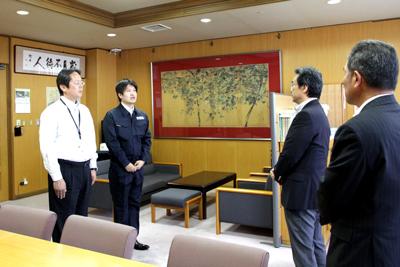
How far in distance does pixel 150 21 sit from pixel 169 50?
1.63 metres

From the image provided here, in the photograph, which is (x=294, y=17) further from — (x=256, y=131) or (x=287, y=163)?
(x=287, y=163)

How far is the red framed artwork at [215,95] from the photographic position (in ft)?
18.5

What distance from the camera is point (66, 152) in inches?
107

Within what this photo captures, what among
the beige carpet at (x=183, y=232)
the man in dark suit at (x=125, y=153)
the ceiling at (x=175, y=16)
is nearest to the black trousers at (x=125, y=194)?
the man in dark suit at (x=125, y=153)

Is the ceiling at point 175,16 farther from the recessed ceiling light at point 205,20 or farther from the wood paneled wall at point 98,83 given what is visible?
the wood paneled wall at point 98,83

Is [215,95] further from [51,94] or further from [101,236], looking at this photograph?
[101,236]

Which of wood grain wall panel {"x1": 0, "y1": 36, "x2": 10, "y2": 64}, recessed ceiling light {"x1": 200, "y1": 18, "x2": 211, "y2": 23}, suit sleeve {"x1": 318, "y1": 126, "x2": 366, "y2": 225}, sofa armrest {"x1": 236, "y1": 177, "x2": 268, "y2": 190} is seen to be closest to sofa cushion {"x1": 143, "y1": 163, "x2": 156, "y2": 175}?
sofa armrest {"x1": 236, "y1": 177, "x2": 268, "y2": 190}

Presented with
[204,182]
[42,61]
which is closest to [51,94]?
[42,61]

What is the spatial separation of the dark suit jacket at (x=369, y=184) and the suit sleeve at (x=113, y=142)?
7.37ft

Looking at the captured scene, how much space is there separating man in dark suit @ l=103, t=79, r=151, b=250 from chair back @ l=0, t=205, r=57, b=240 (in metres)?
1.25

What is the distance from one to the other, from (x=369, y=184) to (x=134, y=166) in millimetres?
2368

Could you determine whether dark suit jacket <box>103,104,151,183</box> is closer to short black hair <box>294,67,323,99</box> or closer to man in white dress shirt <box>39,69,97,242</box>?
man in white dress shirt <box>39,69,97,242</box>

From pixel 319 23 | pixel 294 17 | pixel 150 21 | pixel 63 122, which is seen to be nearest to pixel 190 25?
pixel 150 21

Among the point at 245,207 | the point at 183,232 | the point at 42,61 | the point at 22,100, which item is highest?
the point at 42,61
